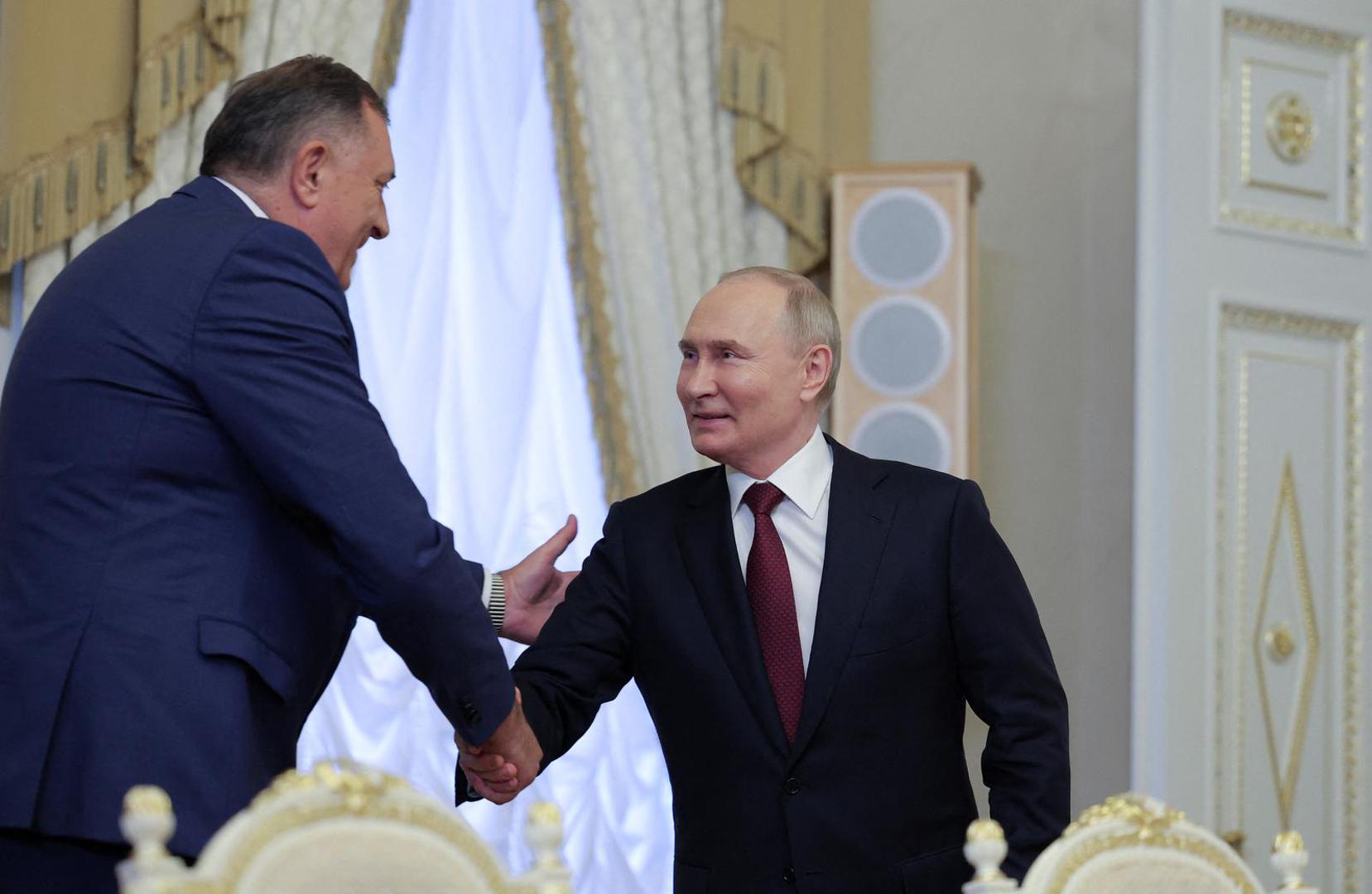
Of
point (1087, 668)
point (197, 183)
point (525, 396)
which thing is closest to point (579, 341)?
point (525, 396)

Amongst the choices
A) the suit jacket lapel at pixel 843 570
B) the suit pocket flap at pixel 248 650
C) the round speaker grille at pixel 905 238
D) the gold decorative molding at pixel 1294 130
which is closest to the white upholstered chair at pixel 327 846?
→ the suit pocket flap at pixel 248 650

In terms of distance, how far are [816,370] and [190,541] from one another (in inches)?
43.8

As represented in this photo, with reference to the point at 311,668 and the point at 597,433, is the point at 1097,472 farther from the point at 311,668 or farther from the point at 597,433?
the point at 311,668

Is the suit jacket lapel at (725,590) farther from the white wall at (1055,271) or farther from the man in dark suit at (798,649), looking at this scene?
the white wall at (1055,271)

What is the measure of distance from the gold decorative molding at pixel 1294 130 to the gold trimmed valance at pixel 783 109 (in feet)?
3.63

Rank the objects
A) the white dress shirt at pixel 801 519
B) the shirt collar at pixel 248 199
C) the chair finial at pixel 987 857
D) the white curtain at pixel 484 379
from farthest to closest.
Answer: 1. the white curtain at pixel 484 379
2. the white dress shirt at pixel 801 519
3. the shirt collar at pixel 248 199
4. the chair finial at pixel 987 857

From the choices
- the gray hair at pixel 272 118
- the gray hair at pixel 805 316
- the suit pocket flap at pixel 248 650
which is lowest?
the suit pocket flap at pixel 248 650

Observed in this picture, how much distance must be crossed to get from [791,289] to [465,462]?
6.23 feet

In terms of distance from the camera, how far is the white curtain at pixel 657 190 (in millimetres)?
4539

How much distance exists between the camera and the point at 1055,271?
Answer: 4988 millimetres

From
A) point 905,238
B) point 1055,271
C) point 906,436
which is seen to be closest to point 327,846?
point 906,436

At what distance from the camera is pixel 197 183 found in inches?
93.7

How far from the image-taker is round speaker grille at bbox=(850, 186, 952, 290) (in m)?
4.50

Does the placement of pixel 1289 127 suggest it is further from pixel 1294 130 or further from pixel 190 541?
pixel 190 541
